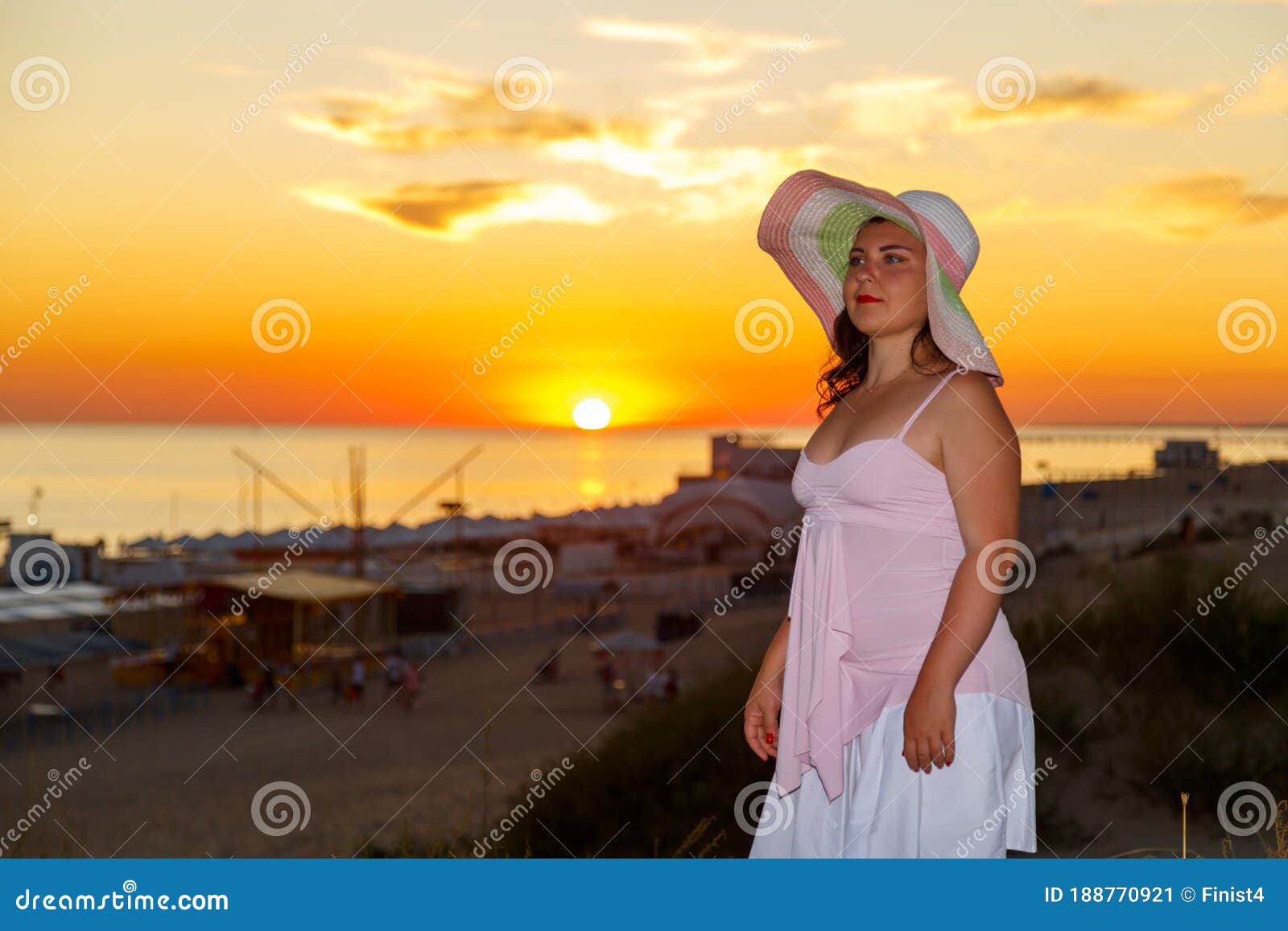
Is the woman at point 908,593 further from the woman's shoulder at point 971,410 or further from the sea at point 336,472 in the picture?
the sea at point 336,472

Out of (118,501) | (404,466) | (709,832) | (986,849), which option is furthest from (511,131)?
(404,466)

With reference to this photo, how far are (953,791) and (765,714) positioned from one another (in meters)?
0.51

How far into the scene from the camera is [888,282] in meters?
2.31

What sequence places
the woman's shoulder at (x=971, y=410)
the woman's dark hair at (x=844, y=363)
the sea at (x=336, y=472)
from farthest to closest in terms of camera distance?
1. the sea at (x=336, y=472)
2. the woman's dark hair at (x=844, y=363)
3. the woman's shoulder at (x=971, y=410)

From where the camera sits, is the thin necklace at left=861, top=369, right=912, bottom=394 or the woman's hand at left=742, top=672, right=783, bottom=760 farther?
the woman's hand at left=742, top=672, right=783, bottom=760

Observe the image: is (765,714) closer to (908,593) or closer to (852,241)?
(908,593)

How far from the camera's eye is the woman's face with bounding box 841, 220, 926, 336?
2289mm

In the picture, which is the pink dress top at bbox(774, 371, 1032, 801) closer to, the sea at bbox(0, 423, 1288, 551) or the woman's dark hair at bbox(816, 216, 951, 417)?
the woman's dark hair at bbox(816, 216, 951, 417)

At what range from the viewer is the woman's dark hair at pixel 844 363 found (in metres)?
2.54

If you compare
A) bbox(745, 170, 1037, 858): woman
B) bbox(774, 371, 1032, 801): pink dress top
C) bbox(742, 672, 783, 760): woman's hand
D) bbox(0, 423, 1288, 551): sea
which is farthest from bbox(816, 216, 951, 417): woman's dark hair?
bbox(0, 423, 1288, 551): sea

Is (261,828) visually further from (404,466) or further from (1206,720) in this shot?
(404,466)

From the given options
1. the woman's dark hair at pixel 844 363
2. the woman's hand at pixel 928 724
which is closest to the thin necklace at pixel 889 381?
the woman's dark hair at pixel 844 363

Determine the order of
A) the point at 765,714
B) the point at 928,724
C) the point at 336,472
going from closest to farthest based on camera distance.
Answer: the point at 928,724 → the point at 765,714 → the point at 336,472

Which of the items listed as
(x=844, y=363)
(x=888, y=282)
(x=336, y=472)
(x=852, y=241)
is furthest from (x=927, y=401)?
(x=336, y=472)
